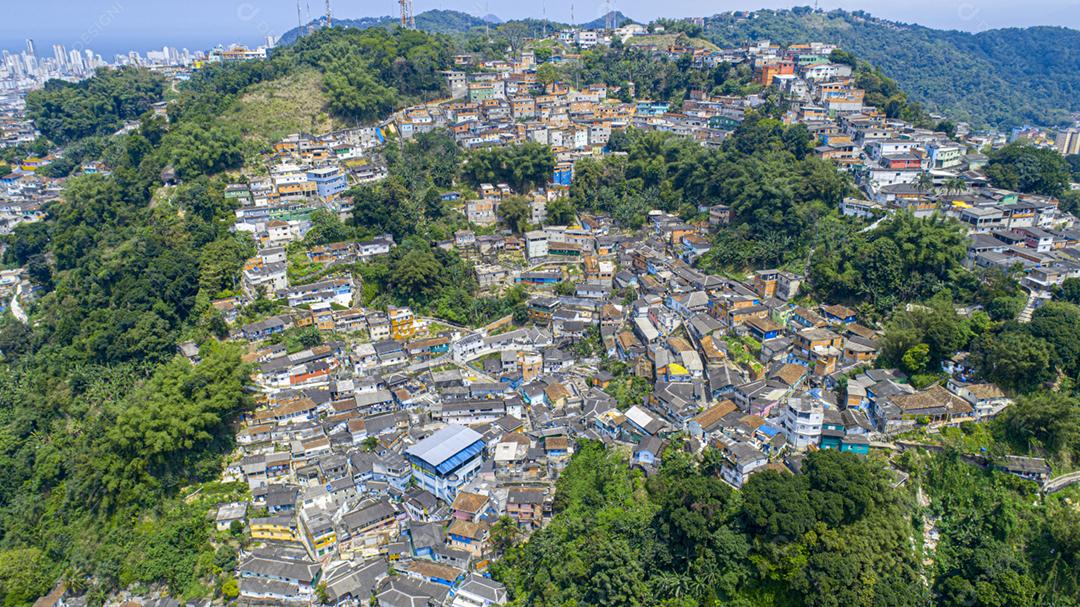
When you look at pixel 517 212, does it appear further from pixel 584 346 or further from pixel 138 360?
pixel 138 360

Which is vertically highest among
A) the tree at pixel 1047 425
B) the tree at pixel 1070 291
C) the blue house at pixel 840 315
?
the tree at pixel 1070 291

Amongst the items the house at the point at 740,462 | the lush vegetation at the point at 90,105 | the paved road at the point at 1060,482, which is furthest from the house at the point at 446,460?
the lush vegetation at the point at 90,105

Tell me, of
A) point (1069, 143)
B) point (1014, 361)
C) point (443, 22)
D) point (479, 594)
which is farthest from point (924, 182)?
point (443, 22)

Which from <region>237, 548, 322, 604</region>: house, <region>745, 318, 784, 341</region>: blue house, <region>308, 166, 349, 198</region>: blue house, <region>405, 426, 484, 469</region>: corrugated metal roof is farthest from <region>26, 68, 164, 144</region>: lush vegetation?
<region>745, 318, 784, 341</region>: blue house

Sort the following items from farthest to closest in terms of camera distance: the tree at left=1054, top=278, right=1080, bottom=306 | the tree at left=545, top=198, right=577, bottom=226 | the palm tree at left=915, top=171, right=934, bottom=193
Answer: the tree at left=545, top=198, right=577, bottom=226 → the palm tree at left=915, top=171, right=934, bottom=193 → the tree at left=1054, top=278, right=1080, bottom=306

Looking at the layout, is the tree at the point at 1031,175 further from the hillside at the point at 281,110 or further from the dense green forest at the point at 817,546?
the hillside at the point at 281,110

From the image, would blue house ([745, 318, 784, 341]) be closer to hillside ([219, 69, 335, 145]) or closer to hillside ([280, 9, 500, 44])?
hillside ([219, 69, 335, 145])

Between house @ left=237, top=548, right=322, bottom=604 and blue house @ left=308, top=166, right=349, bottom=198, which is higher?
blue house @ left=308, top=166, right=349, bottom=198
